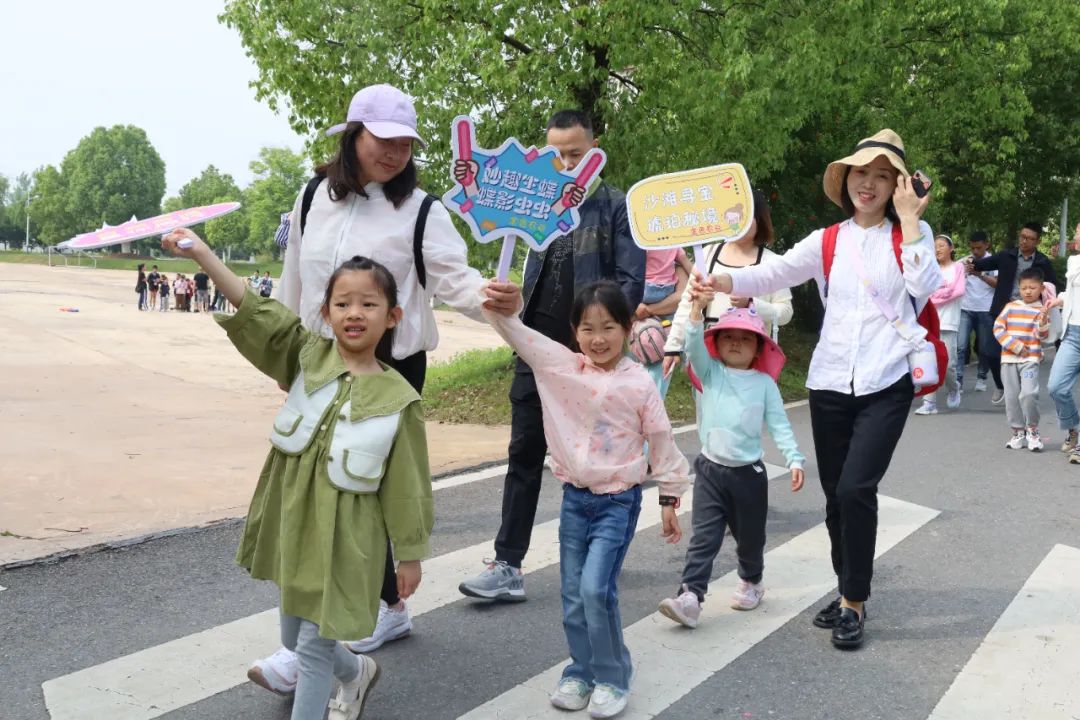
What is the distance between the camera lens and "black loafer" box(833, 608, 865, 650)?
13.5 feet

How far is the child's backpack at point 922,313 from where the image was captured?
412 cm

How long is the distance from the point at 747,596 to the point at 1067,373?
522cm

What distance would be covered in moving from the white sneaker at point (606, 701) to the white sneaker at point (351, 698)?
0.75 metres

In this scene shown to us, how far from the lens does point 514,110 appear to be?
1191cm

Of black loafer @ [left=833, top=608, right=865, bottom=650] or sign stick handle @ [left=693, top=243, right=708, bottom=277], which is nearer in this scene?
sign stick handle @ [left=693, top=243, right=708, bottom=277]

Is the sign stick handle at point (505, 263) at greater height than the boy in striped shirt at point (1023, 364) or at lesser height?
greater

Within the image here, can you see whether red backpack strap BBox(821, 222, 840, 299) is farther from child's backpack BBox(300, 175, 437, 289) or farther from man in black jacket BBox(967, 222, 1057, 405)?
man in black jacket BBox(967, 222, 1057, 405)

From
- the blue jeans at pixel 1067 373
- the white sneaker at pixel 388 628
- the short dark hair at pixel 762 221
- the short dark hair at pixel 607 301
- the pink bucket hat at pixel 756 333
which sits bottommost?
the white sneaker at pixel 388 628

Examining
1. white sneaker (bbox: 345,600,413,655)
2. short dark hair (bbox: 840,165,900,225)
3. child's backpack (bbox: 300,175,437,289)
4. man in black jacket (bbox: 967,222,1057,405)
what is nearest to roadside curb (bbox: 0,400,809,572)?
white sneaker (bbox: 345,600,413,655)

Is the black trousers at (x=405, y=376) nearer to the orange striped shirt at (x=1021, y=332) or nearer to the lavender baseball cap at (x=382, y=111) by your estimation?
the lavender baseball cap at (x=382, y=111)

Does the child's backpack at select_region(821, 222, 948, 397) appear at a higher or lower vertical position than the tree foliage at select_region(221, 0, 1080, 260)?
lower

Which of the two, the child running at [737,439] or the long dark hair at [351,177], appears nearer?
the long dark hair at [351,177]

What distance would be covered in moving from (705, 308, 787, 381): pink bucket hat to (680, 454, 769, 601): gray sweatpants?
0.43 meters

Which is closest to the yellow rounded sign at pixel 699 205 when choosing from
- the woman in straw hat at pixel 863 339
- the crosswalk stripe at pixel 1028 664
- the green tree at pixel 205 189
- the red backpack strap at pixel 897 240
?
the woman in straw hat at pixel 863 339
